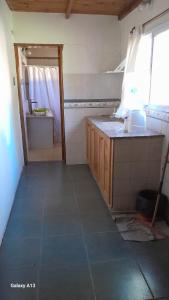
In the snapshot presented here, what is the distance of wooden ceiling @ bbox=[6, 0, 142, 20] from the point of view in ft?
10.1

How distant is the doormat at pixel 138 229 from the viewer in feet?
7.05

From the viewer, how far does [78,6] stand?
3.26 metres

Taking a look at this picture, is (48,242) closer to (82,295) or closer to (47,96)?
(82,295)

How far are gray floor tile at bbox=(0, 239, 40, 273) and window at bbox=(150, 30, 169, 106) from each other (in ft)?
6.37

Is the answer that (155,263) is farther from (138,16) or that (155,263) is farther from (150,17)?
(138,16)

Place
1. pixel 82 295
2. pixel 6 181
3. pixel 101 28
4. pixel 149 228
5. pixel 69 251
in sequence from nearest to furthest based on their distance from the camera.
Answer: pixel 82 295
pixel 69 251
pixel 149 228
pixel 6 181
pixel 101 28

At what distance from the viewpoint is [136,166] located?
8.07 ft

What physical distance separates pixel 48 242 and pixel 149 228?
3.24 ft

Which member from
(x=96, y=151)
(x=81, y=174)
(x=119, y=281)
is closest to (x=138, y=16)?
(x=96, y=151)

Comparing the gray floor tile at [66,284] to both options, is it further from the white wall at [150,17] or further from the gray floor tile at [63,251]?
the white wall at [150,17]

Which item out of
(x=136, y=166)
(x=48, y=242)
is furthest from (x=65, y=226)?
(x=136, y=166)

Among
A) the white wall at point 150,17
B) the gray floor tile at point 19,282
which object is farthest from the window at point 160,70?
the gray floor tile at point 19,282

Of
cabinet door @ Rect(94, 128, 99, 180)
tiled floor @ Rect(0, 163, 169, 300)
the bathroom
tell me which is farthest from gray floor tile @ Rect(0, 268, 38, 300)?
the bathroom

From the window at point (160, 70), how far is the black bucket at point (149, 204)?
3.29 feet
